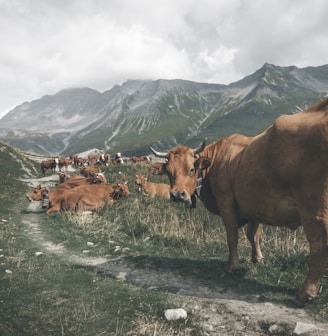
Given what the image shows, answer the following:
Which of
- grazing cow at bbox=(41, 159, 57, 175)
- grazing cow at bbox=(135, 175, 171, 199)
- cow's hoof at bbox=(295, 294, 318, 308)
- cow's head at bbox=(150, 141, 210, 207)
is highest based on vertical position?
cow's head at bbox=(150, 141, 210, 207)

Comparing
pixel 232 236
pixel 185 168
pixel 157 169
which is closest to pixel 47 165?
pixel 157 169

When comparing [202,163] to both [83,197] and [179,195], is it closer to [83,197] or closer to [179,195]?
[179,195]

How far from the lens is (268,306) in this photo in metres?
6.61

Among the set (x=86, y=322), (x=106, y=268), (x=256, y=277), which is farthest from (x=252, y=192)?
(x=106, y=268)

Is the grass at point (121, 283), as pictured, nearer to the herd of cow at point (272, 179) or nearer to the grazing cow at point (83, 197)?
the herd of cow at point (272, 179)

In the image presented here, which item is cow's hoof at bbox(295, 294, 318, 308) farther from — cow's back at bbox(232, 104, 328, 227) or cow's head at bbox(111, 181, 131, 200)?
cow's head at bbox(111, 181, 131, 200)

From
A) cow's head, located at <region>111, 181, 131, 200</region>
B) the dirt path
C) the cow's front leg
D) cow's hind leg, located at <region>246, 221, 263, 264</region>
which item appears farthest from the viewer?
cow's head, located at <region>111, 181, 131, 200</region>

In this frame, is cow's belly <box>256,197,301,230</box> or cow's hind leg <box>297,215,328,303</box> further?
cow's belly <box>256,197,301,230</box>

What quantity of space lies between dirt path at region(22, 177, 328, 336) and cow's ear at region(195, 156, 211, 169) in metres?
2.81

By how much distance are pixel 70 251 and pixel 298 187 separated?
8.22 metres

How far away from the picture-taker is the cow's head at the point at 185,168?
8469mm

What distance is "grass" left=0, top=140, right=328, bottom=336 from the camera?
617 centimetres

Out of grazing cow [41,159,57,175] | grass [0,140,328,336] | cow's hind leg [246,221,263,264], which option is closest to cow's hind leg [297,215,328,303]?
grass [0,140,328,336]

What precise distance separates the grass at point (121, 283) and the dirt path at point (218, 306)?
0.15 m
